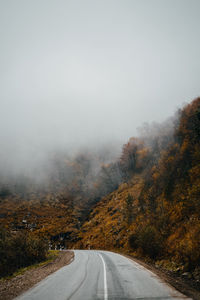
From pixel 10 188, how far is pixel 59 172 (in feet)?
110

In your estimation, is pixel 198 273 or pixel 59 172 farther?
pixel 59 172

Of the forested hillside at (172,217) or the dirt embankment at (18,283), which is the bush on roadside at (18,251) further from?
the forested hillside at (172,217)

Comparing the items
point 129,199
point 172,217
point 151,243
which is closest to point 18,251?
point 151,243

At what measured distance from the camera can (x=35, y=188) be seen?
101312 mm

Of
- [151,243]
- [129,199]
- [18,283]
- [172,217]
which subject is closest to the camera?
[18,283]

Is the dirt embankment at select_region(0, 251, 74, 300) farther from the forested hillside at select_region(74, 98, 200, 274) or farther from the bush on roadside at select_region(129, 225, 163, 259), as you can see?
the bush on roadside at select_region(129, 225, 163, 259)

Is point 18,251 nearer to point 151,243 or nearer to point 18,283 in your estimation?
point 18,283

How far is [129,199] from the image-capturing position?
4334cm

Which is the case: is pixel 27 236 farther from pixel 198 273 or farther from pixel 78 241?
pixel 78 241

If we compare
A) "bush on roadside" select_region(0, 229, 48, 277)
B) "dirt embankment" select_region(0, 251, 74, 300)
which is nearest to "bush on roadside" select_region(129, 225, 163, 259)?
"dirt embankment" select_region(0, 251, 74, 300)

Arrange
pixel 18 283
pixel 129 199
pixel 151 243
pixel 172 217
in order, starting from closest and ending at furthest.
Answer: pixel 18 283
pixel 151 243
pixel 172 217
pixel 129 199

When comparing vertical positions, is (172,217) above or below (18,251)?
below

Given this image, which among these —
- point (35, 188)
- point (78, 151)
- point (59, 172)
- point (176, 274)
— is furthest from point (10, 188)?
point (176, 274)

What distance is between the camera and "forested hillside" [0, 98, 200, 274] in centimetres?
1909
